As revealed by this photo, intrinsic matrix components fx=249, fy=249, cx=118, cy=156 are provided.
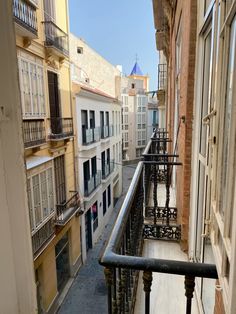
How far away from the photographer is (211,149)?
1.32 meters

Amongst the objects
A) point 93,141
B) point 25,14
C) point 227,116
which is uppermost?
point 25,14

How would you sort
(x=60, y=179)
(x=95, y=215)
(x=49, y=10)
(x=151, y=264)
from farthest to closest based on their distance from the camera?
(x=95, y=215)
(x=60, y=179)
(x=49, y=10)
(x=151, y=264)

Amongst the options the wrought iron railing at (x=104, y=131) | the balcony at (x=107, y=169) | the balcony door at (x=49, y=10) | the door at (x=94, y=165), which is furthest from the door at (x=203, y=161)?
the balcony at (x=107, y=169)

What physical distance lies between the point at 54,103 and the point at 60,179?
226cm

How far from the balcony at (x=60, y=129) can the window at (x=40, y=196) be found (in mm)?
884

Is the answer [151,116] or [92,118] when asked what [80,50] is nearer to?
[92,118]

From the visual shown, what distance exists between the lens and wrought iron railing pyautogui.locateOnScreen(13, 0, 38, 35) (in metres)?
5.10

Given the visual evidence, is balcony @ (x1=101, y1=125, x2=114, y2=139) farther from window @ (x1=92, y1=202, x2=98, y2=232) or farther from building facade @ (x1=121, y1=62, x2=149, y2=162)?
building facade @ (x1=121, y1=62, x2=149, y2=162)

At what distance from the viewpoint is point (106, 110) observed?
40.8ft

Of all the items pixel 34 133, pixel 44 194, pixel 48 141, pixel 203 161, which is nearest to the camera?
pixel 203 161

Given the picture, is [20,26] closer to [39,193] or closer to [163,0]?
[163,0]

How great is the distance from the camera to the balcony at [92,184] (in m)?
9.47

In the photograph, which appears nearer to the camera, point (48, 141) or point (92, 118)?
point (48, 141)

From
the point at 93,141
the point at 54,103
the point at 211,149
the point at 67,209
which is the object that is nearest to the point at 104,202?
the point at 93,141
